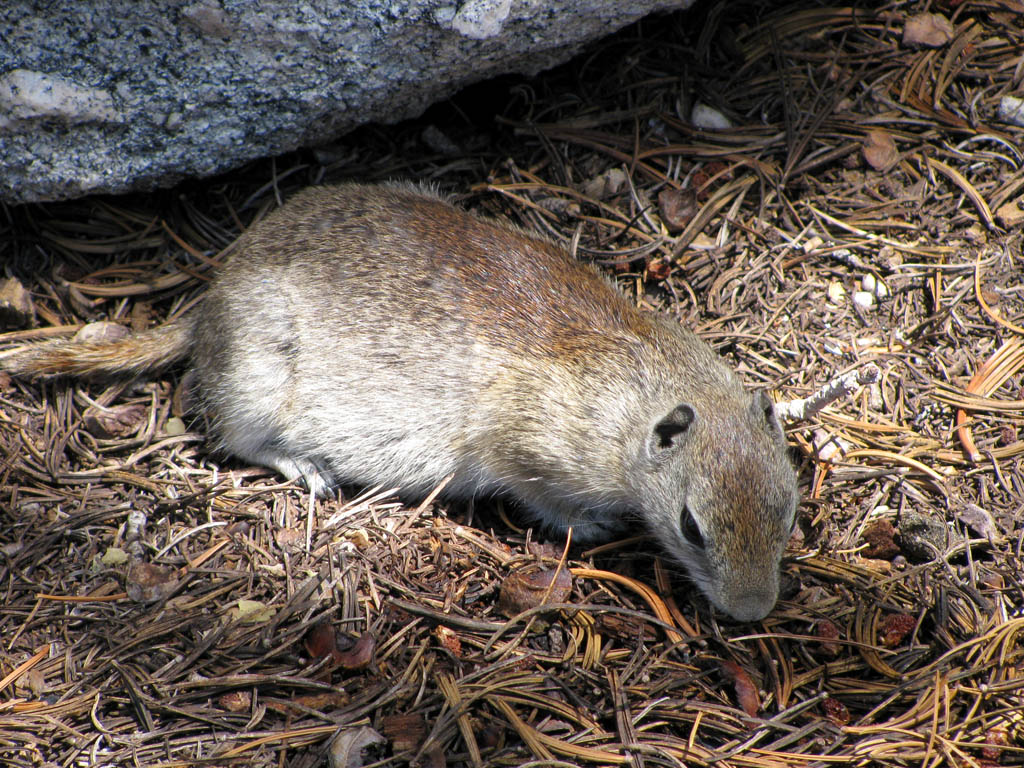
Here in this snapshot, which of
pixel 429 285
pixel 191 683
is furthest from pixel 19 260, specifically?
pixel 191 683

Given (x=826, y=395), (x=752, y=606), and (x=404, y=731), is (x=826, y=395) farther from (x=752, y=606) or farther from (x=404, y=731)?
(x=404, y=731)

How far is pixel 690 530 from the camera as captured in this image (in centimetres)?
348

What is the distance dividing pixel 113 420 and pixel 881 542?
3.89 m

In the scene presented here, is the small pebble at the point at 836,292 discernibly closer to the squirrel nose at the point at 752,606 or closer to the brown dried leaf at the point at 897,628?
the brown dried leaf at the point at 897,628

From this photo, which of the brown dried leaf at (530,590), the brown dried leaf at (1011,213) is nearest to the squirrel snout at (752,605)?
the brown dried leaf at (530,590)

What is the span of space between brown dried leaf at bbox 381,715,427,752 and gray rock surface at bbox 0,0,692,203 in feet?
10.1

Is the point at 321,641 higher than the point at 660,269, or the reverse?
the point at 660,269

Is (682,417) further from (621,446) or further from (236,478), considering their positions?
(236,478)

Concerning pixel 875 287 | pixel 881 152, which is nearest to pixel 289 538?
pixel 875 287

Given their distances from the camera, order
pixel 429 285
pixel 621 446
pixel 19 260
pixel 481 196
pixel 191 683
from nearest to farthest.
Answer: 1. pixel 191 683
2. pixel 621 446
3. pixel 429 285
4. pixel 19 260
5. pixel 481 196

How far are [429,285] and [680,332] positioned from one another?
1302 mm

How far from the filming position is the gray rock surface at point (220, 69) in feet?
12.8

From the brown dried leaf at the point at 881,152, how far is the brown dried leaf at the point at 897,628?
2538 mm

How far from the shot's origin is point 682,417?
3.52m
